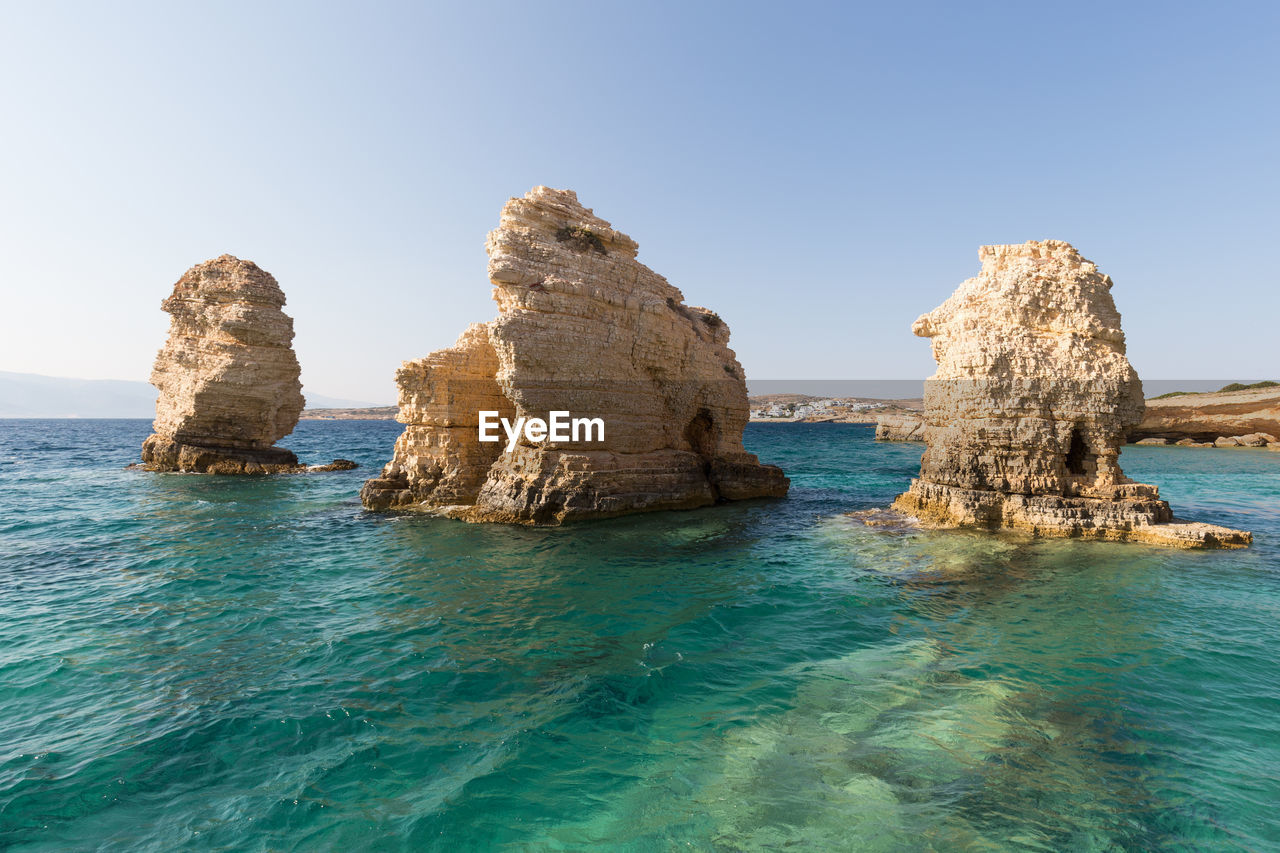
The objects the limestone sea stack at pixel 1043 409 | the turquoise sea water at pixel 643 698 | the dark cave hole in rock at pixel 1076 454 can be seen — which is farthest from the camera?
the dark cave hole in rock at pixel 1076 454

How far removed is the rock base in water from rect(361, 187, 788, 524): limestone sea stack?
8.31 m

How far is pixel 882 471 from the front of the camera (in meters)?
35.7

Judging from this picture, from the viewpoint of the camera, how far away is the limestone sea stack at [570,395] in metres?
18.1

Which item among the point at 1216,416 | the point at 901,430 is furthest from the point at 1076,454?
the point at 901,430

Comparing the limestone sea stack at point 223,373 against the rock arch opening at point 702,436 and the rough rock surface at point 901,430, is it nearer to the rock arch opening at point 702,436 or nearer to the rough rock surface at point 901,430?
the rock arch opening at point 702,436

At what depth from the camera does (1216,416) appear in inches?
2227

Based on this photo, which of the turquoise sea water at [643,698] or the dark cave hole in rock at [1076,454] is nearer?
the turquoise sea water at [643,698]

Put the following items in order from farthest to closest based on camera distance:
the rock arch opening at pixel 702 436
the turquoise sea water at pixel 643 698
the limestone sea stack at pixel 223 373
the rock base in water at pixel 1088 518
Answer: the limestone sea stack at pixel 223 373, the rock arch opening at pixel 702 436, the rock base in water at pixel 1088 518, the turquoise sea water at pixel 643 698

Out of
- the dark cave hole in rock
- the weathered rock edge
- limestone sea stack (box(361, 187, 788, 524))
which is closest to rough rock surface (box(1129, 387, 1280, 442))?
the dark cave hole in rock

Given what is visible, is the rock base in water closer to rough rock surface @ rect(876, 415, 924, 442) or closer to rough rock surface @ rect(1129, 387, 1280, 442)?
rough rock surface @ rect(1129, 387, 1280, 442)

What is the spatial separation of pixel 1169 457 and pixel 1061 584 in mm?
46662

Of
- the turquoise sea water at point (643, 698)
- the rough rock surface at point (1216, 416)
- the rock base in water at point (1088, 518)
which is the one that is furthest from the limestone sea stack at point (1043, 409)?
the rough rock surface at point (1216, 416)

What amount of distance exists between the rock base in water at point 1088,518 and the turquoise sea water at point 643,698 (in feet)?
2.90

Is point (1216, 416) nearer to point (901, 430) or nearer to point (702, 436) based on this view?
point (901, 430)
